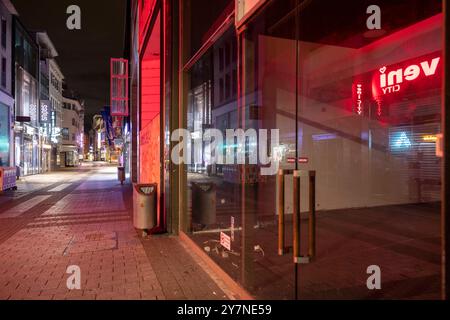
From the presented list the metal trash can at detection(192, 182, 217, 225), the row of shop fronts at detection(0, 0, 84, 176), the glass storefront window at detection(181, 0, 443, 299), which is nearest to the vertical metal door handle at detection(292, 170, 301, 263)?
the glass storefront window at detection(181, 0, 443, 299)

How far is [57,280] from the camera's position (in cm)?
500

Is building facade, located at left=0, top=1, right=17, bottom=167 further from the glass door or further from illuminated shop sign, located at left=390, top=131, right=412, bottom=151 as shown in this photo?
illuminated shop sign, located at left=390, top=131, right=412, bottom=151

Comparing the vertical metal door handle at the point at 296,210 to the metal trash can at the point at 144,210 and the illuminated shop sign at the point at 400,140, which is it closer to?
the metal trash can at the point at 144,210

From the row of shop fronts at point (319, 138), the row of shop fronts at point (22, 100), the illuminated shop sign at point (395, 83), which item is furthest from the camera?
the row of shop fronts at point (22, 100)

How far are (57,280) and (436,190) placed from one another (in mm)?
11010

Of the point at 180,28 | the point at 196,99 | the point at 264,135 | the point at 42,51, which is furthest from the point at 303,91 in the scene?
the point at 42,51

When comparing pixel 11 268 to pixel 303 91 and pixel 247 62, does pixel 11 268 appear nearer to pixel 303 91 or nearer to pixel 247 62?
pixel 247 62

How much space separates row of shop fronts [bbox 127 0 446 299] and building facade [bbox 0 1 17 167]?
15668mm

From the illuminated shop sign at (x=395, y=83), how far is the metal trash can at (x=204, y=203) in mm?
5174

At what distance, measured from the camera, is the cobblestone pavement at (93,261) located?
4570 millimetres

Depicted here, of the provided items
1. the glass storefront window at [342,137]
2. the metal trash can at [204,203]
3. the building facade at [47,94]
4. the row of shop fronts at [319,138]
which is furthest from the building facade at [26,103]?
the metal trash can at [204,203]

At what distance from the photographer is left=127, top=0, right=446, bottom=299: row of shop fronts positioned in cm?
527

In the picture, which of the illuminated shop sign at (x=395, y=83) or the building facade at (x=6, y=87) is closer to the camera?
the illuminated shop sign at (x=395, y=83)

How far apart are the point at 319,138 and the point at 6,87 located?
73.2ft
